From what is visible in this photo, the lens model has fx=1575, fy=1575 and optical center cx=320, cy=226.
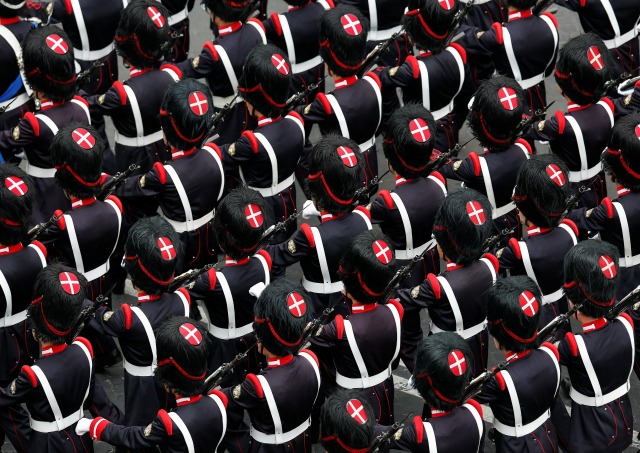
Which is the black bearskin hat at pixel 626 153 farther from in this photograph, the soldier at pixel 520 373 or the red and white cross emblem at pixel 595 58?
the soldier at pixel 520 373

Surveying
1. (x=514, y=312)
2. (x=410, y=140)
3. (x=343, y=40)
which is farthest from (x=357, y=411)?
(x=343, y=40)

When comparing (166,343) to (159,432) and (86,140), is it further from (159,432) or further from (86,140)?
(86,140)

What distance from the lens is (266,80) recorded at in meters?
11.4

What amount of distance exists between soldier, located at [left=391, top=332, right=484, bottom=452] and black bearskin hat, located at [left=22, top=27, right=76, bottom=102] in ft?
12.4

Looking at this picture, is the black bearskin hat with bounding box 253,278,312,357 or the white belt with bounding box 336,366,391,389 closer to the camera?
the black bearskin hat with bounding box 253,278,312,357

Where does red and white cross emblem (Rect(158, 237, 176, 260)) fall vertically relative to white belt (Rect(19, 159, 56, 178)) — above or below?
above

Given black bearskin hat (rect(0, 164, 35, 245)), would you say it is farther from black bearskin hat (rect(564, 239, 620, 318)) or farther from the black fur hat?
the black fur hat

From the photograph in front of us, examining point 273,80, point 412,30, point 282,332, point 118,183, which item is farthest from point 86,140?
point 412,30

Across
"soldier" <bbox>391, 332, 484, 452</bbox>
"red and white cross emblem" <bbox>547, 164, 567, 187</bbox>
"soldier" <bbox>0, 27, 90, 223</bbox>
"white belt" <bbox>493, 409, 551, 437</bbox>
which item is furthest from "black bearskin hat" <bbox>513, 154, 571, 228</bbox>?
"soldier" <bbox>0, 27, 90, 223</bbox>

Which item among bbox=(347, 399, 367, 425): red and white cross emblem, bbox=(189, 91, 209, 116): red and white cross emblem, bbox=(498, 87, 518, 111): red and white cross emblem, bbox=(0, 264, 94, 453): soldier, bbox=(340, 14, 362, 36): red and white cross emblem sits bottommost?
bbox=(0, 264, 94, 453): soldier

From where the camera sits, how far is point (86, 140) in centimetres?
1077

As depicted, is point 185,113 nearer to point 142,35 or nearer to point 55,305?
point 142,35

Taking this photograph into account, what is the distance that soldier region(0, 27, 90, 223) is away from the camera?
11.4m

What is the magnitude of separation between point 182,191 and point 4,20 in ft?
7.82
